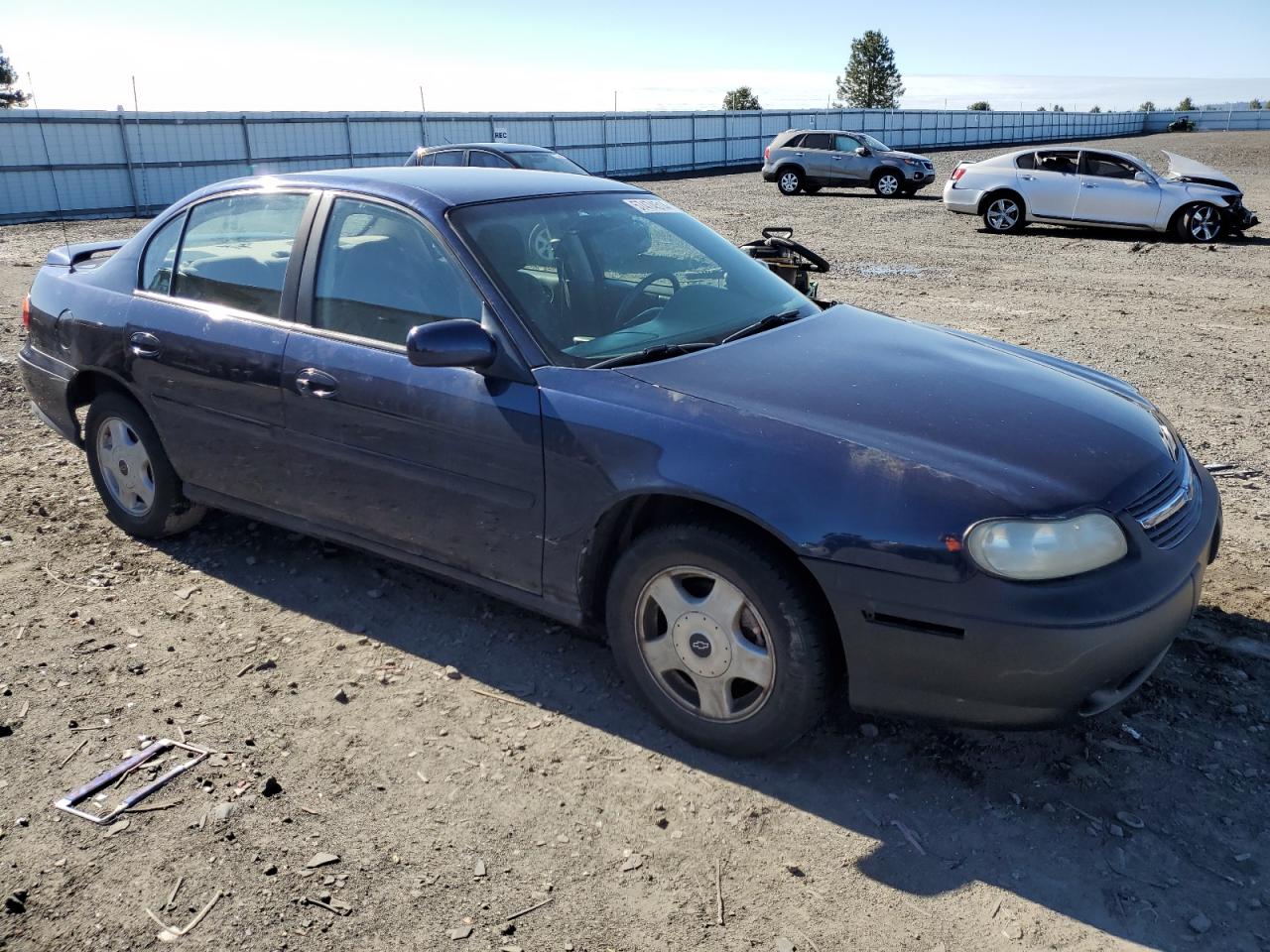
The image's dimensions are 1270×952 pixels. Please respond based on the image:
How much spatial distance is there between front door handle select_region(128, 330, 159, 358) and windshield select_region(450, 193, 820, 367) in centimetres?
158

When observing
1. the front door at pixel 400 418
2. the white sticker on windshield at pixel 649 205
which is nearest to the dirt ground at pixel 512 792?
the front door at pixel 400 418

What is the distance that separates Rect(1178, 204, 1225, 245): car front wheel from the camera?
15547 millimetres

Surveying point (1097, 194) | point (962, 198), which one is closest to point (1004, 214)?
point (962, 198)

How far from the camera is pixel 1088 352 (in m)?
8.38

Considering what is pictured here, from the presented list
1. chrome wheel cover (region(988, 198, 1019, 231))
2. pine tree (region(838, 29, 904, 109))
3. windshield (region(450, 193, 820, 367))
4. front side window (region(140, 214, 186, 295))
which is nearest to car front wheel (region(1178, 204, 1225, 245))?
chrome wheel cover (region(988, 198, 1019, 231))

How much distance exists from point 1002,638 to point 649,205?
2.48m

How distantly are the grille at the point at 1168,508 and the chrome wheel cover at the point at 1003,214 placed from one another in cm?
1508

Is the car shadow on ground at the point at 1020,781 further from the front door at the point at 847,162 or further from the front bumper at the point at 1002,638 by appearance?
the front door at the point at 847,162

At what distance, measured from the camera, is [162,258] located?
4.61 m

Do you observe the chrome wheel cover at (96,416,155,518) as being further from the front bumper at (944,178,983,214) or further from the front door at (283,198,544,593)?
the front bumper at (944,178,983,214)

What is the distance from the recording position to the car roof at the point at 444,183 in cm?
390

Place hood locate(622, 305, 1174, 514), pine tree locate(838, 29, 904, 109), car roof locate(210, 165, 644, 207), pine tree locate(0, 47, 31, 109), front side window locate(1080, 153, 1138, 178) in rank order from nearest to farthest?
hood locate(622, 305, 1174, 514) < car roof locate(210, 165, 644, 207) < front side window locate(1080, 153, 1138, 178) < pine tree locate(0, 47, 31, 109) < pine tree locate(838, 29, 904, 109)

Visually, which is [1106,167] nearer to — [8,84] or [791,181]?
[791,181]

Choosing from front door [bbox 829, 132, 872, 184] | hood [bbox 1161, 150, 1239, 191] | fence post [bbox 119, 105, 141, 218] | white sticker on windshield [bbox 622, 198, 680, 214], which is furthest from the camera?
front door [bbox 829, 132, 872, 184]
